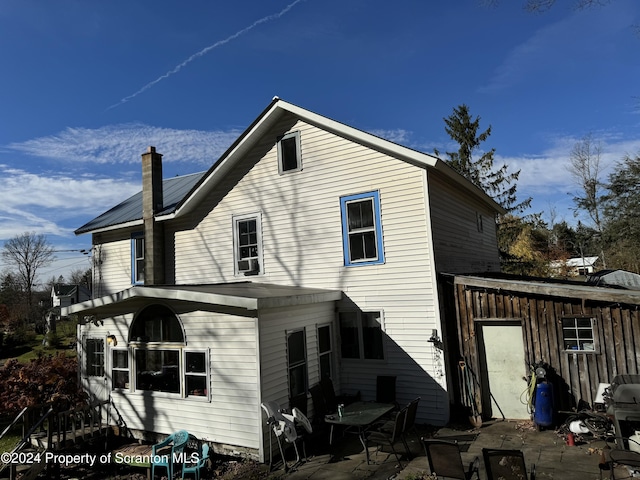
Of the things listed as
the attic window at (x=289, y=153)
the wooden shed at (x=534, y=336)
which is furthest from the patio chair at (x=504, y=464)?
the attic window at (x=289, y=153)

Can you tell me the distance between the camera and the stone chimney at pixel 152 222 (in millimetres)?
14062

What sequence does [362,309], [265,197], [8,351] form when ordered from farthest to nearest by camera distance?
[8,351] → [265,197] → [362,309]

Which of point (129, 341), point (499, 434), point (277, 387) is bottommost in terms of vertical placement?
point (499, 434)

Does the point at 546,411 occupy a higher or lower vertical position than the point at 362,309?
lower

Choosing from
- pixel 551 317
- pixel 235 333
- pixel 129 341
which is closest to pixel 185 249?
pixel 129 341

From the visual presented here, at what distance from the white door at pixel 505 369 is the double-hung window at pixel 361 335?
8.70 feet

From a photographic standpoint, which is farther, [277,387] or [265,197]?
[265,197]

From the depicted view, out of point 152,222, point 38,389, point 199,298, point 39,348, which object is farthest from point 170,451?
point 39,348

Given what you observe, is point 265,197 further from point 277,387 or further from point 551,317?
point 551,317

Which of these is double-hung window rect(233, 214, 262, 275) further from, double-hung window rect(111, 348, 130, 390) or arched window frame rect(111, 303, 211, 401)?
double-hung window rect(111, 348, 130, 390)

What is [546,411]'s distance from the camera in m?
8.58

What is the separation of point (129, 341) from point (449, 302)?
8.04m

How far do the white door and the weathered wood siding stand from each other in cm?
125

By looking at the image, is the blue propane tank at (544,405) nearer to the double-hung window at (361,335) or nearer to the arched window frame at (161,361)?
the double-hung window at (361,335)
